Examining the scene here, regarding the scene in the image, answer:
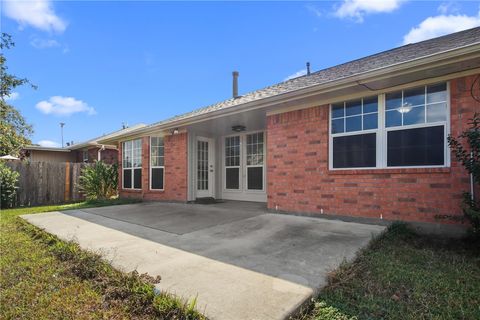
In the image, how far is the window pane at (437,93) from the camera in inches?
184

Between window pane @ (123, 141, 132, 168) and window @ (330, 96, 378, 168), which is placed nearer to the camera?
window @ (330, 96, 378, 168)

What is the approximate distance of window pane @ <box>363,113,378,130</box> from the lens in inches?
212

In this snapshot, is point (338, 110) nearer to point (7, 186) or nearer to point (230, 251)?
point (230, 251)

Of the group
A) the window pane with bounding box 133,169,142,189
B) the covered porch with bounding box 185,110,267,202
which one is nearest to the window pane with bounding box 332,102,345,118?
the covered porch with bounding box 185,110,267,202

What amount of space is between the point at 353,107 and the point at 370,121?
19.2 inches

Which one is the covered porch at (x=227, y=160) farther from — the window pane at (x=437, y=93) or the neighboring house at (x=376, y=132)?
the window pane at (x=437, y=93)

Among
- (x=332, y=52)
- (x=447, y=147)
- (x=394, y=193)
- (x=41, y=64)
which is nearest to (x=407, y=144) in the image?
(x=447, y=147)

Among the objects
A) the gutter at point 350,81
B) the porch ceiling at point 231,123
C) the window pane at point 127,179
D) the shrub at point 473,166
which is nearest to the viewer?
the shrub at point 473,166

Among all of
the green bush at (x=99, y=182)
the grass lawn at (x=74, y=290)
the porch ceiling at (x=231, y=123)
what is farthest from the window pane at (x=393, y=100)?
the green bush at (x=99, y=182)

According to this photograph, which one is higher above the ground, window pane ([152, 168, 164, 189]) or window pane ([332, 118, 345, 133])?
window pane ([332, 118, 345, 133])

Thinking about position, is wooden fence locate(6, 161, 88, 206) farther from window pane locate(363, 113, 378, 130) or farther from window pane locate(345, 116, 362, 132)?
window pane locate(363, 113, 378, 130)

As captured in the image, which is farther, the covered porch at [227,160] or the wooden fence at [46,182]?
the wooden fence at [46,182]

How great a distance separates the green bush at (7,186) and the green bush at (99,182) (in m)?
2.44

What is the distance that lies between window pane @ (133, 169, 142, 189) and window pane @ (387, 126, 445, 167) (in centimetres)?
949
